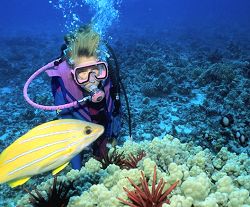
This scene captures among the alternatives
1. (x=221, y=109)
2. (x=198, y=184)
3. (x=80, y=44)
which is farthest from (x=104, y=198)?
(x=221, y=109)

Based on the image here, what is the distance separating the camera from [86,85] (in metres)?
4.26

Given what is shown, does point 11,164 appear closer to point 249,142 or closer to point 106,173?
point 106,173

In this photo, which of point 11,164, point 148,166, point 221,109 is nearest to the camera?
point 11,164

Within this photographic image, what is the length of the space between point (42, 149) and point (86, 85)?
247 centimetres

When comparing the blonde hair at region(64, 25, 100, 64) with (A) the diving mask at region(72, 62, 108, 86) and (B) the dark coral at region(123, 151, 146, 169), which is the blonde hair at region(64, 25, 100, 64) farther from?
(B) the dark coral at region(123, 151, 146, 169)

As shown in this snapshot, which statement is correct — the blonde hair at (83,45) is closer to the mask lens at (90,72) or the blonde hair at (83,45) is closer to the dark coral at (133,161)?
the mask lens at (90,72)

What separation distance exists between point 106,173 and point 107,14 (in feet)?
50.4

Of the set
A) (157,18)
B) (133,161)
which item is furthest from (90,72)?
(157,18)

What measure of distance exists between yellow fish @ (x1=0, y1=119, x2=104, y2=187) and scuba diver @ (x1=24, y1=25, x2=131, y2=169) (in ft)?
6.20

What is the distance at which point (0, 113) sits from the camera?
1040 cm

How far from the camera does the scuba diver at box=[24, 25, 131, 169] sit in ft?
13.7

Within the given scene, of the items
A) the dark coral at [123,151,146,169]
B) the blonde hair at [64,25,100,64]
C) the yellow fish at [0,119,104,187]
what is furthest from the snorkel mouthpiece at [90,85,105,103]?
the yellow fish at [0,119,104,187]

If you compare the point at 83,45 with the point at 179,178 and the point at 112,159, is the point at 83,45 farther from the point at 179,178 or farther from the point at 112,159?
the point at 179,178

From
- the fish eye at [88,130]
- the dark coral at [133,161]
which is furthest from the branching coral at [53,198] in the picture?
the fish eye at [88,130]
